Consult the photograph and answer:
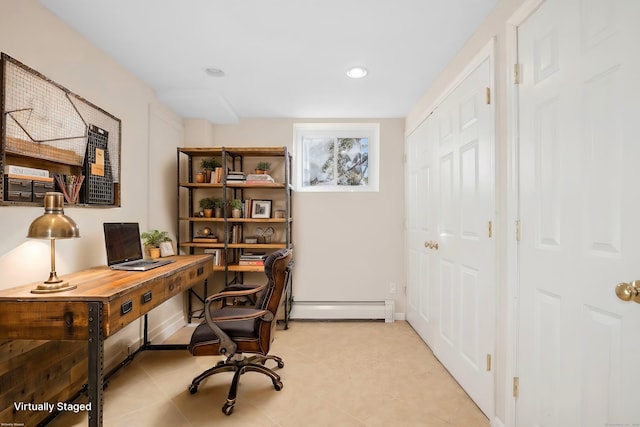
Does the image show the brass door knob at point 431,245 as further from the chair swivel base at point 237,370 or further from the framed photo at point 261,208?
the framed photo at point 261,208

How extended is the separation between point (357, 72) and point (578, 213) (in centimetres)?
194

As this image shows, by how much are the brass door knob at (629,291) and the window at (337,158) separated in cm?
293

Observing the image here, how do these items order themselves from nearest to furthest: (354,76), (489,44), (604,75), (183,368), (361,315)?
1. (604,75)
2. (489,44)
3. (183,368)
4. (354,76)
5. (361,315)

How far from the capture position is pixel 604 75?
1.08 m

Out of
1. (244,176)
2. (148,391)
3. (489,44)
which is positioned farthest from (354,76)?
(148,391)

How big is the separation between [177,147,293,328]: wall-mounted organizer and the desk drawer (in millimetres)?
869

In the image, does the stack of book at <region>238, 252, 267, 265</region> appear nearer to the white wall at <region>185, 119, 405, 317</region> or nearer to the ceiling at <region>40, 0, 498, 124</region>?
the white wall at <region>185, 119, 405, 317</region>

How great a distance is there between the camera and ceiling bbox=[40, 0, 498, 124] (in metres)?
1.82

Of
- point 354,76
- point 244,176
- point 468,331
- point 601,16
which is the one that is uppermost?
point 354,76

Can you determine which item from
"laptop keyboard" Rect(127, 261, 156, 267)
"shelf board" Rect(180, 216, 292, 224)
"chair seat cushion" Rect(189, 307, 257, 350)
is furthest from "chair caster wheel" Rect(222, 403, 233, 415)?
"shelf board" Rect(180, 216, 292, 224)

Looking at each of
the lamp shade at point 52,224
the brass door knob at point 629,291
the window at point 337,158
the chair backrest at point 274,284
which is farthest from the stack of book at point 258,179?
the brass door knob at point 629,291

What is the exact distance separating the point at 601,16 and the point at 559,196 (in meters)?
0.64

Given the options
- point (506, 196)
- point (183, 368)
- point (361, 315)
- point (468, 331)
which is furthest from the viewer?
point (361, 315)

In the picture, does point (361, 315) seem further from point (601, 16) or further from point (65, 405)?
point (601, 16)
